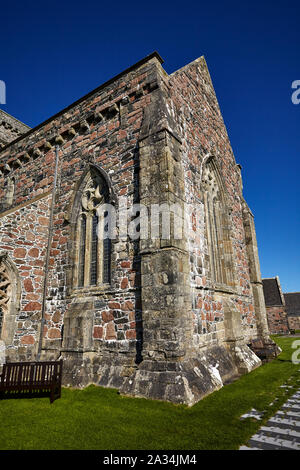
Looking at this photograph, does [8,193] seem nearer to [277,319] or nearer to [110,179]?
[110,179]

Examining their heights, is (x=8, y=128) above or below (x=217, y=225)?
above

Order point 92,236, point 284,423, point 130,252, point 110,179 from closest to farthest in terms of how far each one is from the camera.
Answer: point 284,423 < point 130,252 < point 110,179 < point 92,236

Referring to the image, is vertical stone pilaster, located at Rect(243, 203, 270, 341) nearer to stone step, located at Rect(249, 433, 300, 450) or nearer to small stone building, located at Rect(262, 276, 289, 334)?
stone step, located at Rect(249, 433, 300, 450)

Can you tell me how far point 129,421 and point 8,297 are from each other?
5.66m

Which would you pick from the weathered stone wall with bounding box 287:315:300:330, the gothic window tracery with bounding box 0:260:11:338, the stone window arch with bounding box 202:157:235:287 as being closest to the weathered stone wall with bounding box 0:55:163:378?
the gothic window tracery with bounding box 0:260:11:338

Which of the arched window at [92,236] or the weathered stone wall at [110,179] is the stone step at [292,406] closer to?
the weathered stone wall at [110,179]

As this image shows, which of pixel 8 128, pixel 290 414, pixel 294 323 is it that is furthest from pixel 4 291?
pixel 294 323

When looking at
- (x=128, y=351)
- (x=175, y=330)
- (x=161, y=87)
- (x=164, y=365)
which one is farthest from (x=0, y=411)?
(x=161, y=87)

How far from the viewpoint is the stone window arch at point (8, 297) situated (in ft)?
26.8

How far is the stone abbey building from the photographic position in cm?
622

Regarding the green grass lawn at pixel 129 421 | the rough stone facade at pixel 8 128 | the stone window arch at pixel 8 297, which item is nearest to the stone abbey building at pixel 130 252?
the stone window arch at pixel 8 297

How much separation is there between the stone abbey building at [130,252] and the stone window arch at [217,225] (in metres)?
0.05

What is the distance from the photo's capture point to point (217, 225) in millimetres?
10867
